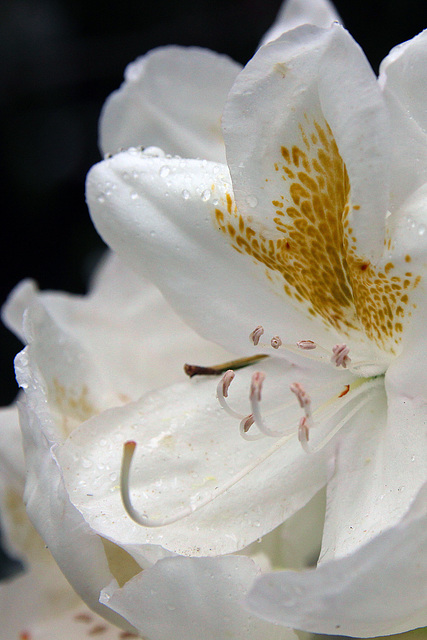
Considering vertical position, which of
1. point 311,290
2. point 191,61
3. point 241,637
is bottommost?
point 241,637

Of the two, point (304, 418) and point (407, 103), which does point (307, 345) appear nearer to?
point (304, 418)

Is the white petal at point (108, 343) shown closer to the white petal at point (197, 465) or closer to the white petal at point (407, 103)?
the white petal at point (197, 465)

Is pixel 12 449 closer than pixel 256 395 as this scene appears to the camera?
No

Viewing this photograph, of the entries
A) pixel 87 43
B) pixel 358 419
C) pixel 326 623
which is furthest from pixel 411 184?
pixel 87 43

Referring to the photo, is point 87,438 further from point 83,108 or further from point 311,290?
point 83,108

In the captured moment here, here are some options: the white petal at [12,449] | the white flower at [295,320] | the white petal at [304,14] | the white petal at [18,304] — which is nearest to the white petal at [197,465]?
the white flower at [295,320]

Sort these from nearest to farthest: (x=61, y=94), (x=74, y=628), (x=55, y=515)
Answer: (x=55, y=515), (x=74, y=628), (x=61, y=94)

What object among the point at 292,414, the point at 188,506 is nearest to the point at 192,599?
the point at 188,506

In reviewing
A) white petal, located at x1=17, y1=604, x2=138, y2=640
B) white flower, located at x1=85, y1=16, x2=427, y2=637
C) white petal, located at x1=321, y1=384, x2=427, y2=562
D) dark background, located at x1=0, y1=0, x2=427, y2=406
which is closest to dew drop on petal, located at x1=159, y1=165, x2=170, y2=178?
white flower, located at x1=85, y1=16, x2=427, y2=637

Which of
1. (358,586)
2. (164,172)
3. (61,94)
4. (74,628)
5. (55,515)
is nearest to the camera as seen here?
(358,586)
